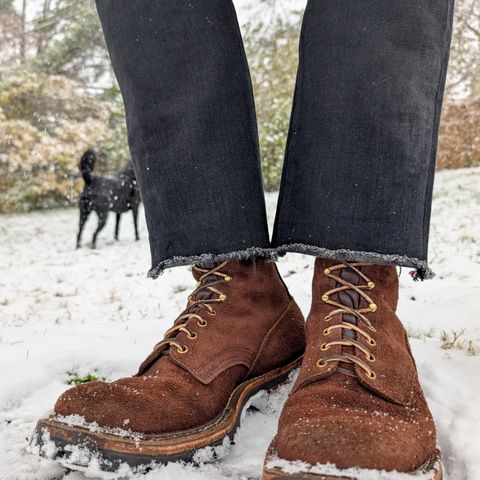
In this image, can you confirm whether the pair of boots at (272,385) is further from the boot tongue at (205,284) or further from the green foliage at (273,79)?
the green foliage at (273,79)

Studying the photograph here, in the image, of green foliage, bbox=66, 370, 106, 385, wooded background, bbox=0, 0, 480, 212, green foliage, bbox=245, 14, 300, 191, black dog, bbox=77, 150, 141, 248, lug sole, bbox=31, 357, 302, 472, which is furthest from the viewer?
green foliage, bbox=245, 14, 300, 191

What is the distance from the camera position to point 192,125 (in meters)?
1.01

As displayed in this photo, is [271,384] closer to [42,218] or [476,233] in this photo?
[476,233]

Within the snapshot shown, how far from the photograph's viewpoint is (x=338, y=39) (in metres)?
0.97

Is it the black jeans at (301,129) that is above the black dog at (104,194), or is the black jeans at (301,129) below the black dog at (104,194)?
above

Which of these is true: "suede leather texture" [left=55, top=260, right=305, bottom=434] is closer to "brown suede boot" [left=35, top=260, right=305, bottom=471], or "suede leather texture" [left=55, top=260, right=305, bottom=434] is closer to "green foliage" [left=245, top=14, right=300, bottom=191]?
"brown suede boot" [left=35, top=260, right=305, bottom=471]

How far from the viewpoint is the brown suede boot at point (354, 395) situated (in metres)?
0.71

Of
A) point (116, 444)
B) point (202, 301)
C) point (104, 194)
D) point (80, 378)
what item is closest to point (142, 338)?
point (80, 378)

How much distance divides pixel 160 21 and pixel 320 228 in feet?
1.71

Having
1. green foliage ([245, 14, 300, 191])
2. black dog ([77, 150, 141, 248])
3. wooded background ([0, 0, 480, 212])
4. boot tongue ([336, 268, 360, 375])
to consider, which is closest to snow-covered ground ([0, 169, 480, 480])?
boot tongue ([336, 268, 360, 375])

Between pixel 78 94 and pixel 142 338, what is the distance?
Result: 917 cm

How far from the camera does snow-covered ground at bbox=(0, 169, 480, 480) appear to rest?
35.7 inches

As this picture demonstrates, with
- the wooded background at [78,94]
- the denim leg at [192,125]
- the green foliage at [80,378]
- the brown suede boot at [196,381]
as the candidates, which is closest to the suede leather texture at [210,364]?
the brown suede boot at [196,381]

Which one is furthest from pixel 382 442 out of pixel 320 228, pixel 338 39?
pixel 338 39
